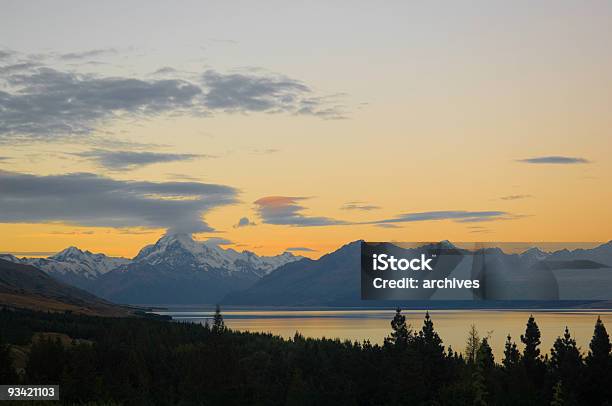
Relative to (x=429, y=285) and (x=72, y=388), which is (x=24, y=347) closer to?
(x=72, y=388)

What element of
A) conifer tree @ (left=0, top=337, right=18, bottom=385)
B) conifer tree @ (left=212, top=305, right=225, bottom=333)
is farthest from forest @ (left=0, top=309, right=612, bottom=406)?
conifer tree @ (left=0, top=337, right=18, bottom=385)

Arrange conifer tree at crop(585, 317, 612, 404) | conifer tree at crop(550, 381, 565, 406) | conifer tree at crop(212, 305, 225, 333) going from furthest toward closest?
conifer tree at crop(212, 305, 225, 333) → conifer tree at crop(585, 317, 612, 404) → conifer tree at crop(550, 381, 565, 406)

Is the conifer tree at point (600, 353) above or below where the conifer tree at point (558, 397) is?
above

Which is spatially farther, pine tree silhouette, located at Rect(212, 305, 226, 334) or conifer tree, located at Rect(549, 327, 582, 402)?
pine tree silhouette, located at Rect(212, 305, 226, 334)

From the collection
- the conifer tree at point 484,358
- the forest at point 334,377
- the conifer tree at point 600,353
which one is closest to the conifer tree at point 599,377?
the conifer tree at point 600,353

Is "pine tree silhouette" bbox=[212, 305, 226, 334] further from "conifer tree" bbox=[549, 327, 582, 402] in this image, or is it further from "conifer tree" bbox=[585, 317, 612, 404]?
"conifer tree" bbox=[585, 317, 612, 404]

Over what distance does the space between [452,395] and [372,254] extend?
71.4 metres

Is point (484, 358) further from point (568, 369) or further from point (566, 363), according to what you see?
point (568, 369)

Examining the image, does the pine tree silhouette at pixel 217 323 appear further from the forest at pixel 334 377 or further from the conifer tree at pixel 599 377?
the conifer tree at pixel 599 377

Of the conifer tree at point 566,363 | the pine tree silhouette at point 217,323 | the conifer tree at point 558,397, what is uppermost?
the pine tree silhouette at point 217,323

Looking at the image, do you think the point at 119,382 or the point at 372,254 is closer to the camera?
the point at 372,254

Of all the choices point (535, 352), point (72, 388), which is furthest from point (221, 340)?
point (535, 352)

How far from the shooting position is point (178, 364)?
16638 cm

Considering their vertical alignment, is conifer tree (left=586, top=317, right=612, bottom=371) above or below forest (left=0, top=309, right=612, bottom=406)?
above
